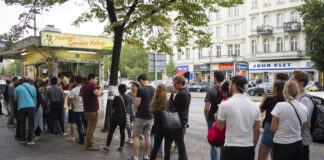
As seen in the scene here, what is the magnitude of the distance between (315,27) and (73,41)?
28.1m

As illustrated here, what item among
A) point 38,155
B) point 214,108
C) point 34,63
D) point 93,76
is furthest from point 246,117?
point 34,63

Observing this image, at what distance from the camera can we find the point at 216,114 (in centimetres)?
466

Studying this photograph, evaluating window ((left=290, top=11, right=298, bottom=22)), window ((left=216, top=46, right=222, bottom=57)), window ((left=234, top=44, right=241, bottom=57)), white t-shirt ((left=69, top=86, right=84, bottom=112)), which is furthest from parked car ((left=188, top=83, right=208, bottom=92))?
white t-shirt ((left=69, top=86, right=84, bottom=112))

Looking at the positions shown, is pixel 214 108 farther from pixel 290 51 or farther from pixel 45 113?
pixel 290 51

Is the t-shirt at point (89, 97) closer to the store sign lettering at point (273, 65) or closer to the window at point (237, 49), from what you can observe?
the store sign lettering at point (273, 65)

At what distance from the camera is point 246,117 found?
11.1ft

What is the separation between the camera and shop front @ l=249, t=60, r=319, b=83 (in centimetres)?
3938

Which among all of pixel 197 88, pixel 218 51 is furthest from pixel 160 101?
pixel 218 51

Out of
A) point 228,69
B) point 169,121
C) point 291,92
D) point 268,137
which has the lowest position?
point 268,137

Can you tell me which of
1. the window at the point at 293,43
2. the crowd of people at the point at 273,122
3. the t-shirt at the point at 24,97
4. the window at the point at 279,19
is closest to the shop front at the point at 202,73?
the window at the point at 279,19

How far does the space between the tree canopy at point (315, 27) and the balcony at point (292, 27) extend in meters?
7.97

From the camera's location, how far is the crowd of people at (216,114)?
11.2ft

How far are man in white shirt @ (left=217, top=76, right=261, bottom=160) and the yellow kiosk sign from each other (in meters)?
10.3

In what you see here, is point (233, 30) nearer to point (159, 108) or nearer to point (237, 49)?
point (237, 49)
